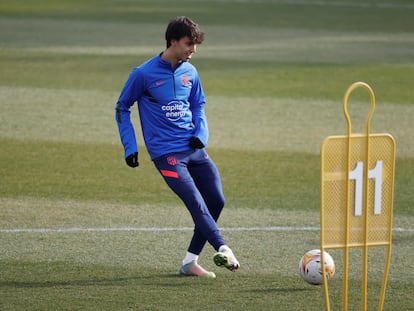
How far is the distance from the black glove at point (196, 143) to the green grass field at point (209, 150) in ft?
3.67

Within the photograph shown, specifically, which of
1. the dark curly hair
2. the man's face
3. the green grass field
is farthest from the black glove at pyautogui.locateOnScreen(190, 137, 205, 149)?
the green grass field

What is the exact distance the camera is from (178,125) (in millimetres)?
8484

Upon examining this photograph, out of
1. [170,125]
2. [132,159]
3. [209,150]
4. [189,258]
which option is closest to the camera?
[132,159]

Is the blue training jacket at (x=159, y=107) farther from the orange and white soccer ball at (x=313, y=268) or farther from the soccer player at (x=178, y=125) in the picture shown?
the orange and white soccer ball at (x=313, y=268)

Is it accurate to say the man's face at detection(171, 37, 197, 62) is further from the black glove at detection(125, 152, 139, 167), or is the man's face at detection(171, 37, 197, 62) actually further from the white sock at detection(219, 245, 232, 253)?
the white sock at detection(219, 245, 232, 253)

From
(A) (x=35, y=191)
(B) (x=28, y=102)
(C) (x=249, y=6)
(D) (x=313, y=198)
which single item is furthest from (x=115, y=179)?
(C) (x=249, y=6)

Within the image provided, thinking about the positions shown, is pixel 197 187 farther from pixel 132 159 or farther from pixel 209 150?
pixel 209 150

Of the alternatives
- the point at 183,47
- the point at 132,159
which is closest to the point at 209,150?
the point at 132,159

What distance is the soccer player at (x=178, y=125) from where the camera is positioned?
8.27 meters

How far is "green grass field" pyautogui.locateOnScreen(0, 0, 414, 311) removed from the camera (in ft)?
27.5

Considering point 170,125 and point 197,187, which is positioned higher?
point 170,125

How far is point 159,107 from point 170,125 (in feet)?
0.57

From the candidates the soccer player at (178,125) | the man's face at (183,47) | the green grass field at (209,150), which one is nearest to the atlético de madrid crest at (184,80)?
the soccer player at (178,125)

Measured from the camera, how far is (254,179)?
1252 cm
